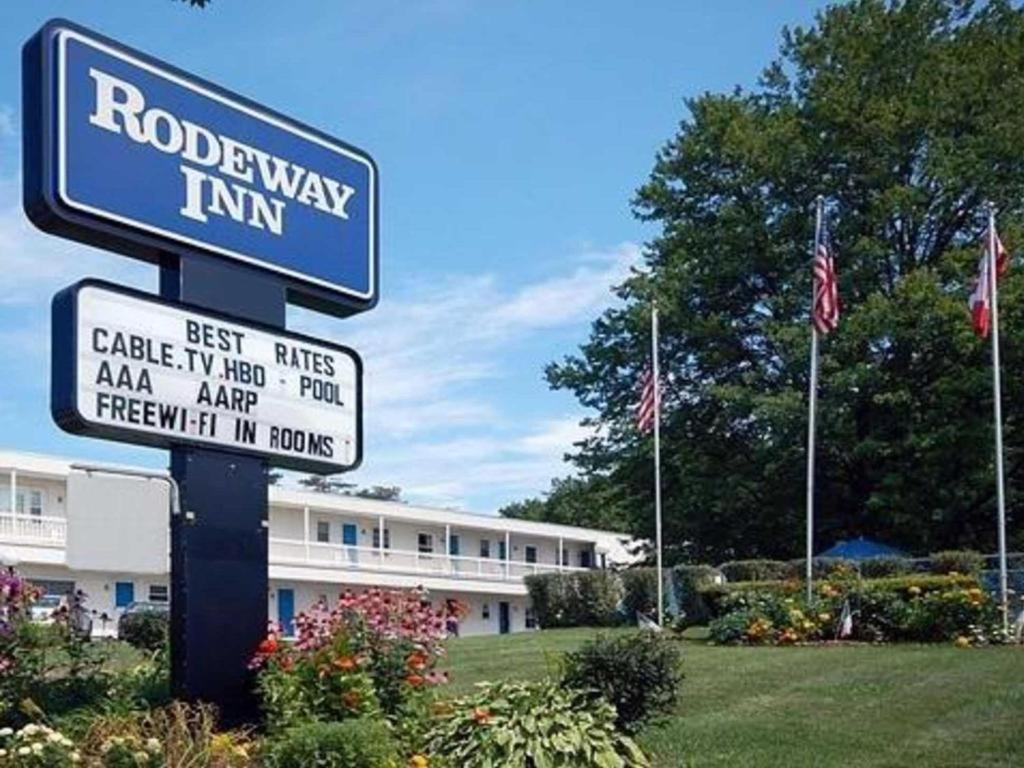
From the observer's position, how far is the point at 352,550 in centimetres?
5391

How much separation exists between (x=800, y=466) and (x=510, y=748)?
32206 millimetres

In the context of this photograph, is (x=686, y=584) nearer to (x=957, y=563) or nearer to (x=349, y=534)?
(x=957, y=563)

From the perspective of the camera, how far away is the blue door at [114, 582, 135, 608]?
4450 cm

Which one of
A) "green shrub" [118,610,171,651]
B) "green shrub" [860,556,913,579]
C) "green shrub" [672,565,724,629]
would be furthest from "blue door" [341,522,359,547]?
"green shrub" [118,610,171,651]

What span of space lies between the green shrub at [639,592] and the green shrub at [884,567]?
493 centimetres

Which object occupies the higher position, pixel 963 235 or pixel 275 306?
pixel 963 235

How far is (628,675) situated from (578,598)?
2397 cm

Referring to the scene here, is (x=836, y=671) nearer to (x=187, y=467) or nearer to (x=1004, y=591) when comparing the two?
(x=1004, y=591)

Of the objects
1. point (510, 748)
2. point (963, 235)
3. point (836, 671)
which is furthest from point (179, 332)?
point (963, 235)

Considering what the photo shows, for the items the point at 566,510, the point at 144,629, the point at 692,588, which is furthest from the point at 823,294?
the point at 566,510

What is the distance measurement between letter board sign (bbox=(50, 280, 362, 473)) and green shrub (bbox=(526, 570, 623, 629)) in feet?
77.0

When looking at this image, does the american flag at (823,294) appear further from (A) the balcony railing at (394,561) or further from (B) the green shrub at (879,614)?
(A) the balcony railing at (394,561)

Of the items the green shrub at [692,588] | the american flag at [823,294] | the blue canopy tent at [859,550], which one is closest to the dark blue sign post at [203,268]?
the american flag at [823,294]

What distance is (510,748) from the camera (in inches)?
370
